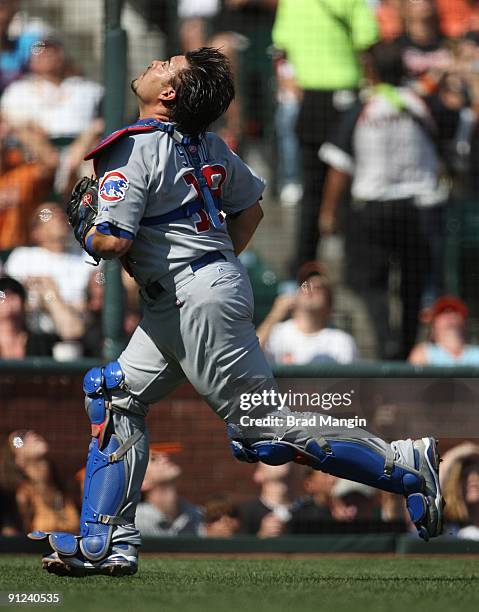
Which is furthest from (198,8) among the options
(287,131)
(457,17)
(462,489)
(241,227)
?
(241,227)

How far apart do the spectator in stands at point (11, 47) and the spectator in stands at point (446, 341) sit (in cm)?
349

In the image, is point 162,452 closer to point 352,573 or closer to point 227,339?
point 352,573

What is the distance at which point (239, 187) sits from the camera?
4902 mm

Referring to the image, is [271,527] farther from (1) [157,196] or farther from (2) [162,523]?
(1) [157,196]

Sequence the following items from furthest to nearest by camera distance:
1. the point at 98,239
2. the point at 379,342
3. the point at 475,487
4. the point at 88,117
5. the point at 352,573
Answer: the point at 88,117 < the point at 379,342 < the point at 475,487 < the point at 352,573 < the point at 98,239

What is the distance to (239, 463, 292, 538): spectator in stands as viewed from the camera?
6801mm

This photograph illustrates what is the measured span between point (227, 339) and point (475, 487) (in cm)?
268

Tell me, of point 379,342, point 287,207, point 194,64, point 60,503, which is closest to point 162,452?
point 60,503

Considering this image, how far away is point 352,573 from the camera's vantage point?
18.1 ft

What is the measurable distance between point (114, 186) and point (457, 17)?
5.36m

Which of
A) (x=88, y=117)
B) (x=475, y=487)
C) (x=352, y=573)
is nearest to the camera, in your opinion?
(x=352, y=573)

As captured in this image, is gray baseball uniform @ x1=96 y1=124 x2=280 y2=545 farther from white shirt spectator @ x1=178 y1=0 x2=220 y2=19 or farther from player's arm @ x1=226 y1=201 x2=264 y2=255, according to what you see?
white shirt spectator @ x1=178 y1=0 x2=220 y2=19

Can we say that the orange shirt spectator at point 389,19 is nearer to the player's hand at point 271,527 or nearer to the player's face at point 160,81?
the player's hand at point 271,527

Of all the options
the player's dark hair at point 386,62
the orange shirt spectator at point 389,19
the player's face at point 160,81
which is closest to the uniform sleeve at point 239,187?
the player's face at point 160,81
